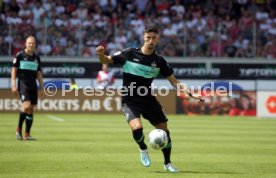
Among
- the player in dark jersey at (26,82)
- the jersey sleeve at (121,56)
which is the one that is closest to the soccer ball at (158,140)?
the jersey sleeve at (121,56)

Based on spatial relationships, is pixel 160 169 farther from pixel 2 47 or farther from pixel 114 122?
pixel 2 47

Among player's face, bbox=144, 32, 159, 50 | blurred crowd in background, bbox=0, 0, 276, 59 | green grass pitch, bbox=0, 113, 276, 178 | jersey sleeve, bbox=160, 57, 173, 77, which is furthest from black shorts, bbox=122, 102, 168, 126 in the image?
blurred crowd in background, bbox=0, 0, 276, 59

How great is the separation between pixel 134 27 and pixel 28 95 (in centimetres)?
1669

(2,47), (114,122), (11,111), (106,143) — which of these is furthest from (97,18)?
(106,143)

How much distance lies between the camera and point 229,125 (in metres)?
24.9

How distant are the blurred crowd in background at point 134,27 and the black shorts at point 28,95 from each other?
1418 centimetres

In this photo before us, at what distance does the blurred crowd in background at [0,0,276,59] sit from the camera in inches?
1275

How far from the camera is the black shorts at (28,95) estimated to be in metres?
17.5

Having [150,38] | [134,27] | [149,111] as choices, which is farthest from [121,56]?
[134,27]

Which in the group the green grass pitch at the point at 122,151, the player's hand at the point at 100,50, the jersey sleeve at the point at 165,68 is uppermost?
the player's hand at the point at 100,50

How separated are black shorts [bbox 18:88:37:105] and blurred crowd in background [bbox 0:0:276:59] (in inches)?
558

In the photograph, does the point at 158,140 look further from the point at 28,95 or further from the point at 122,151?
the point at 28,95

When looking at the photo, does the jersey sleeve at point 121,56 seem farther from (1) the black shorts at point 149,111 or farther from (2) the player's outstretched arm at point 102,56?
(1) the black shorts at point 149,111

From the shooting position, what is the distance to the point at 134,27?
33688 mm
